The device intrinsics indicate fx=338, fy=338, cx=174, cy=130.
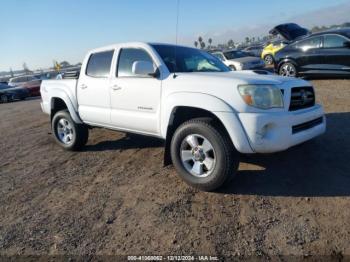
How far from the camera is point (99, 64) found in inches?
224

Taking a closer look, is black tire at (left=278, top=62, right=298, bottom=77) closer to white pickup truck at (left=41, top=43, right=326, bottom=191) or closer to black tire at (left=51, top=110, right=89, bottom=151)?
white pickup truck at (left=41, top=43, right=326, bottom=191)

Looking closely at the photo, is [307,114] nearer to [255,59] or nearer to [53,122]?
[53,122]

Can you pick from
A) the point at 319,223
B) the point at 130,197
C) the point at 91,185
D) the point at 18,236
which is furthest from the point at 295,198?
the point at 18,236

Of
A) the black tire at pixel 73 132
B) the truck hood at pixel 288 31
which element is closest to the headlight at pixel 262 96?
the black tire at pixel 73 132

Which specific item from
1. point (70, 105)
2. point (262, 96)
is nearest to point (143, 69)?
point (262, 96)

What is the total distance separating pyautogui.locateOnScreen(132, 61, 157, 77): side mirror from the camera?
4.51 metres

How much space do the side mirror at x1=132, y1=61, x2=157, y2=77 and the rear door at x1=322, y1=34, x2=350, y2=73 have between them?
745cm

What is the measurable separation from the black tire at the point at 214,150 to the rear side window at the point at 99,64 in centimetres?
196

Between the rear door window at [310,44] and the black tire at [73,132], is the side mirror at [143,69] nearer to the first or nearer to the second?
the black tire at [73,132]

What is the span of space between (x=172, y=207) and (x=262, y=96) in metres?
1.62

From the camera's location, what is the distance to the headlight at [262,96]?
12.4ft

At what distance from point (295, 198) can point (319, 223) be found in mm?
559

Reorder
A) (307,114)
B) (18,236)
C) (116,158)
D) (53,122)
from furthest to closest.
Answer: (53,122), (116,158), (307,114), (18,236)

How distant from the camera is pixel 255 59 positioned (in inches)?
651
